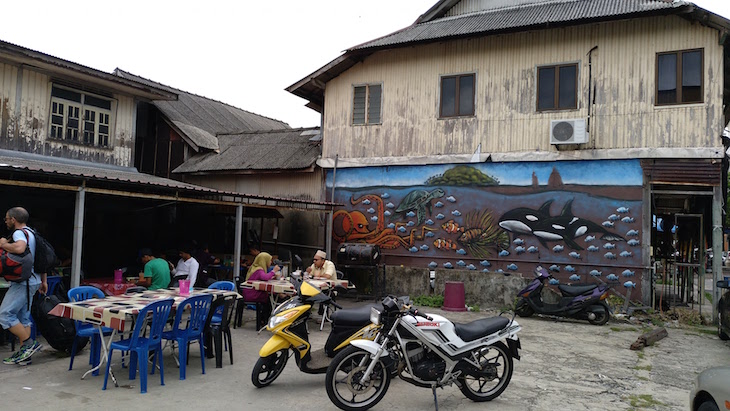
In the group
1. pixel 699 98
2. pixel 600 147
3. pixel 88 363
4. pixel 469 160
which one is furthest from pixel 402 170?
pixel 88 363

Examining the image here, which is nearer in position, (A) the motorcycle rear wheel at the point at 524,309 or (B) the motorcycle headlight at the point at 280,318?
(B) the motorcycle headlight at the point at 280,318

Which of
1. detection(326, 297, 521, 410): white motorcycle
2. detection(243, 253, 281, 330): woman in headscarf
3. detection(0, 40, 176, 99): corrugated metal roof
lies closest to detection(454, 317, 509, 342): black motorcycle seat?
detection(326, 297, 521, 410): white motorcycle

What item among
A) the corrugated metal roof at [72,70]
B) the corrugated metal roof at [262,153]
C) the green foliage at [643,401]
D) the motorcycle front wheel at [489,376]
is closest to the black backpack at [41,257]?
the motorcycle front wheel at [489,376]

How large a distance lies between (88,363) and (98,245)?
8.69 meters

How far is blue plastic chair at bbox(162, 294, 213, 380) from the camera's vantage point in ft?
20.2

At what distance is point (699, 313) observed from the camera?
35.7 ft

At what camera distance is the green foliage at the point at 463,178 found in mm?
12930

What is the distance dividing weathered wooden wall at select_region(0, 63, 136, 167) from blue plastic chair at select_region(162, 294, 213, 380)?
895 centimetres

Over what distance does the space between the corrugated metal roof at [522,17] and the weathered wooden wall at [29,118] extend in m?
7.71

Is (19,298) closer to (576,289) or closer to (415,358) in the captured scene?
(415,358)

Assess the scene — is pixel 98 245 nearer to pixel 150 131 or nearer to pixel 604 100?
pixel 150 131

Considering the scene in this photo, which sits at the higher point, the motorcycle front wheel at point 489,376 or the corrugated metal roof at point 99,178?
the corrugated metal roof at point 99,178

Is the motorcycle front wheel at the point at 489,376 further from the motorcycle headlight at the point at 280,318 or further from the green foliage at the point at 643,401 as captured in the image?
the motorcycle headlight at the point at 280,318

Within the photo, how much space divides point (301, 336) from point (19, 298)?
3.48m
